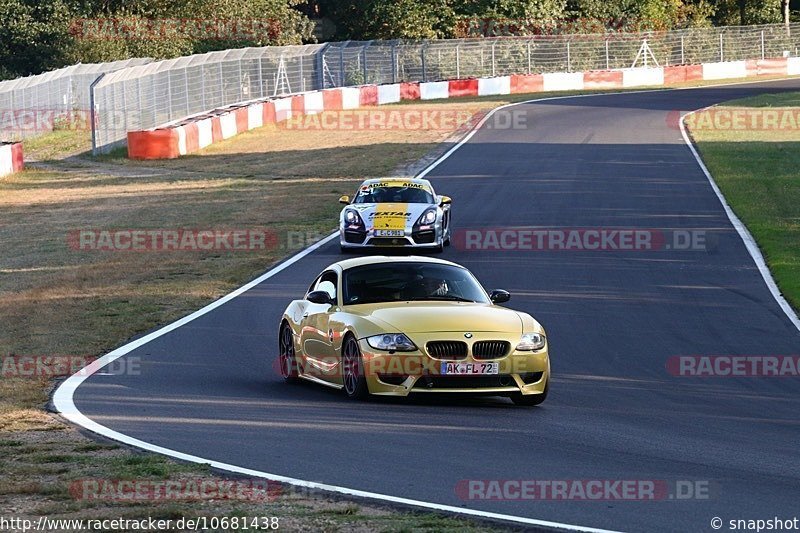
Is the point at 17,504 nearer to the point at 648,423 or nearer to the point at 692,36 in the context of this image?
the point at 648,423

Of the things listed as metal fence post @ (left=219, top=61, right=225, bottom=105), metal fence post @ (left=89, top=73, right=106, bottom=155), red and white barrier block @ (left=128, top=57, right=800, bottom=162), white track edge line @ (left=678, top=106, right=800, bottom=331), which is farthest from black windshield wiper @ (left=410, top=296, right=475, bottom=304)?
metal fence post @ (left=219, top=61, right=225, bottom=105)

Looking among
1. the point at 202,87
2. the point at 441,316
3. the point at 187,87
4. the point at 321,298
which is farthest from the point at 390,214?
the point at 202,87

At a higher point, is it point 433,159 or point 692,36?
point 692,36

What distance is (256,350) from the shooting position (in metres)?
15.1

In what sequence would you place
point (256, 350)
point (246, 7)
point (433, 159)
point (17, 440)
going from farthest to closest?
point (246, 7) → point (433, 159) → point (256, 350) → point (17, 440)

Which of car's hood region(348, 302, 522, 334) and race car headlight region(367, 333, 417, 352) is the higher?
car's hood region(348, 302, 522, 334)

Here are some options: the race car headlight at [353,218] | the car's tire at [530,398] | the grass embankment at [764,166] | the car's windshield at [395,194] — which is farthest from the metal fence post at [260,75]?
the car's tire at [530,398]

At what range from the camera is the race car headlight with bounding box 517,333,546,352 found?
38.9 feet

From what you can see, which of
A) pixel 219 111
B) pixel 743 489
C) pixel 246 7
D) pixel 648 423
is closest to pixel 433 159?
pixel 219 111

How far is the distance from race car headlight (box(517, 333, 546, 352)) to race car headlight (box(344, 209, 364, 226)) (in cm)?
1159

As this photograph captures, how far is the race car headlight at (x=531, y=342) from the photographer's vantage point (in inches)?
467

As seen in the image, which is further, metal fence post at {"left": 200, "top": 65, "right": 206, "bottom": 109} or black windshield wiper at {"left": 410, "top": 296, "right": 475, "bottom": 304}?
metal fence post at {"left": 200, "top": 65, "right": 206, "bottom": 109}

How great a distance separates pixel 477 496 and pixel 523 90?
186ft

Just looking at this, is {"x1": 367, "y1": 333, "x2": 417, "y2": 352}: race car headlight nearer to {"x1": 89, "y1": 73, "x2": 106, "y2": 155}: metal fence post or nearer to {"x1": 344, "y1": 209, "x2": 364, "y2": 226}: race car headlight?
{"x1": 344, "y1": 209, "x2": 364, "y2": 226}: race car headlight
